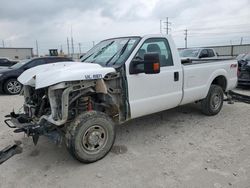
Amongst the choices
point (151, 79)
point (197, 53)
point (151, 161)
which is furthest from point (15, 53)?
point (151, 161)

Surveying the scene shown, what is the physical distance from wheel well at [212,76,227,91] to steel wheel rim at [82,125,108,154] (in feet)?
11.9

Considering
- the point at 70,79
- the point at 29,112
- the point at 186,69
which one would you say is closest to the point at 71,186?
the point at 70,79

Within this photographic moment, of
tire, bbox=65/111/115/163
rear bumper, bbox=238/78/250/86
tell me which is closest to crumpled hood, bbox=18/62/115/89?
tire, bbox=65/111/115/163

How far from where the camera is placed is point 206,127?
5402 mm

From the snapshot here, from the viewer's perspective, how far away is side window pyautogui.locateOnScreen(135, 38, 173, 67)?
4.59m

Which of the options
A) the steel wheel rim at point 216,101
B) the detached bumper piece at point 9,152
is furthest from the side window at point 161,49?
the detached bumper piece at point 9,152

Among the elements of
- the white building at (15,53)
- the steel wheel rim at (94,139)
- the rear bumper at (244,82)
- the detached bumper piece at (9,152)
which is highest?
the white building at (15,53)

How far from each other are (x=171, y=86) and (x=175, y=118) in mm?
1437

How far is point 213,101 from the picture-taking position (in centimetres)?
610

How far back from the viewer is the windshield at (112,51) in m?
4.34

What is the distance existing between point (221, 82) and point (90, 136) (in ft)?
13.4

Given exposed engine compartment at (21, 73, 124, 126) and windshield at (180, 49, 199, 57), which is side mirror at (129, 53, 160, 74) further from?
windshield at (180, 49, 199, 57)

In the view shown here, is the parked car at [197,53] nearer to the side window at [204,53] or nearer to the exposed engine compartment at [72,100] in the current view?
the side window at [204,53]

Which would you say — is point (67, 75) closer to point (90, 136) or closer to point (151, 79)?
point (90, 136)
